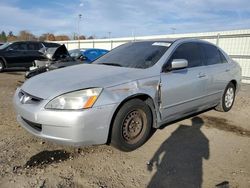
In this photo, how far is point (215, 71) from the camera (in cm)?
510

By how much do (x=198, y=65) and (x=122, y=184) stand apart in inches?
111

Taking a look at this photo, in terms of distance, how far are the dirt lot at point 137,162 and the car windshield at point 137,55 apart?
1.25 m

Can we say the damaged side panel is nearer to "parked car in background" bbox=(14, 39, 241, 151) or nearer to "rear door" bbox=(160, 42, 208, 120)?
"parked car in background" bbox=(14, 39, 241, 151)

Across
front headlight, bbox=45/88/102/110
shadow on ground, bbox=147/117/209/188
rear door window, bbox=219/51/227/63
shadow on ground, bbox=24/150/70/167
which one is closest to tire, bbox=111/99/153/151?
shadow on ground, bbox=147/117/209/188

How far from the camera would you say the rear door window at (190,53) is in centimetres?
445

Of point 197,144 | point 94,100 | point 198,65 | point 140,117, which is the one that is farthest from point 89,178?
point 198,65

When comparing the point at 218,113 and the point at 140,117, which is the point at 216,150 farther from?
the point at 218,113

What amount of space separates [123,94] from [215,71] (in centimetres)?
251

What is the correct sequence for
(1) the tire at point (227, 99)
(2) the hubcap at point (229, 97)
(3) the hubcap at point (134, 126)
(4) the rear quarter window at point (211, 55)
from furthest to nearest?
(2) the hubcap at point (229, 97) < (1) the tire at point (227, 99) < (4) the rear quarter window at point (211, 55) < (3) the hubcap at point (134, 126)

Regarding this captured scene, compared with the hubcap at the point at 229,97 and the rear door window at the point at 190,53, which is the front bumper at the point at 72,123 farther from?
the hubcap at the point at 229,97

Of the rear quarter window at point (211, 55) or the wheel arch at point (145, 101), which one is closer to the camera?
the wheel arch at point (145, 101)

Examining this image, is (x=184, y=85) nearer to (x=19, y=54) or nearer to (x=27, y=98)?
(x=27, y=98)

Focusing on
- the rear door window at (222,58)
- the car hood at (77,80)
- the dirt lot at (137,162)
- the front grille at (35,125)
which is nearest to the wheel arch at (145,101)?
the car hood at (77,80)

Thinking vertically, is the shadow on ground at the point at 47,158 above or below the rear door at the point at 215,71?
below
